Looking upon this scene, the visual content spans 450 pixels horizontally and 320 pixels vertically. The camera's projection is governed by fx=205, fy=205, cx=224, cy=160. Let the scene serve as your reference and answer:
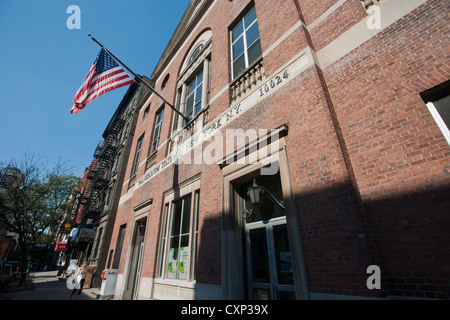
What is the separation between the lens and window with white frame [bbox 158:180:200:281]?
6.35 metres

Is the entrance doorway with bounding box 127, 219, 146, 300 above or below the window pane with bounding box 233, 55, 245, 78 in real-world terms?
below

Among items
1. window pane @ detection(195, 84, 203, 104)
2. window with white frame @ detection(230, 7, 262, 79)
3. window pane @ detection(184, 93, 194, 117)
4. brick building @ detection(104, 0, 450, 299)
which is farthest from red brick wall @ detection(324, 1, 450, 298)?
window pane @ detection(184, 93, 194, 117)

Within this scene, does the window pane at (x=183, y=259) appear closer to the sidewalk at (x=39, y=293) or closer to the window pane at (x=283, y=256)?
the window pane at (x=283, y=256)

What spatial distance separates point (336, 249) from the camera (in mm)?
3117

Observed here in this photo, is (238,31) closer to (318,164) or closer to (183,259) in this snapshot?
(318,164)

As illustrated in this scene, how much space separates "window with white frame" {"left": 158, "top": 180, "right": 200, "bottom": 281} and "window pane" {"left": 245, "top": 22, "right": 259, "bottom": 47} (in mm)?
5342

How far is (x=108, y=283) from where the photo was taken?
9.76m

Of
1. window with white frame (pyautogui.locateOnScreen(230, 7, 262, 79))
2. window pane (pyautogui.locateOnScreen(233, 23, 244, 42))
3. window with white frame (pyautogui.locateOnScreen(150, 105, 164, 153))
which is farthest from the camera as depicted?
window with white frame (pyautogui.locateOnScreen(150, 105, 164, 153))

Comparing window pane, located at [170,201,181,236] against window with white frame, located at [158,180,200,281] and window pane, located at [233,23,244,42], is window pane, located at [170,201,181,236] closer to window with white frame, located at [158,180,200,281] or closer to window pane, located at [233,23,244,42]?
window with white frame, located at [158,180,200,281]

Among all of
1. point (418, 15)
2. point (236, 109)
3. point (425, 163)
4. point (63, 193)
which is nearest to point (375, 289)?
point (425, 163)

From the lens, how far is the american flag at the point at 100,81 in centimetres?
800

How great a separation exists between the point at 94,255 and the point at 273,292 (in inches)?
718
